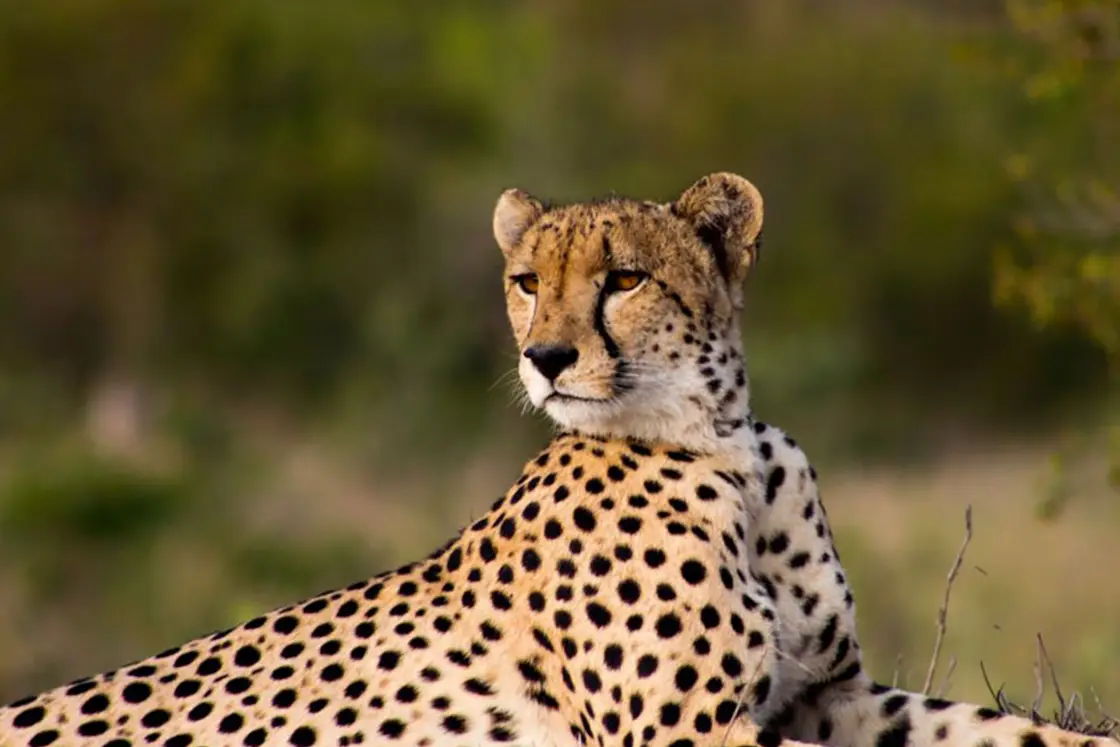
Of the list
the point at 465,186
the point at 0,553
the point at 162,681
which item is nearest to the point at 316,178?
the point at 465,186

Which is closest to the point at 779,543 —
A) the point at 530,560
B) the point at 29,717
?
the point at 530,560

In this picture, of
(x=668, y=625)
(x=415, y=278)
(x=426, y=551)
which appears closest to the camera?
(x=668, y=625)

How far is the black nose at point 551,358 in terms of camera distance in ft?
13.7

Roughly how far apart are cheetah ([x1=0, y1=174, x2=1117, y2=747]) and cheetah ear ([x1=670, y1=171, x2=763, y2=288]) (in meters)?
0.05

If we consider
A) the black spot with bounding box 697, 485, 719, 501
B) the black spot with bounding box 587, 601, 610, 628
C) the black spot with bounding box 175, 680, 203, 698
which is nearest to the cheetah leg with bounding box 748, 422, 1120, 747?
the black spot with bounding box 697, 485, 719, 501

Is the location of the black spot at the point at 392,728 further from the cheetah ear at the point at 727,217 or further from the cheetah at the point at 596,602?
the cheetah ear at the point at 727,217

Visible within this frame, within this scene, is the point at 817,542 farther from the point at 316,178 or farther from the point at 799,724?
the point at 316,178

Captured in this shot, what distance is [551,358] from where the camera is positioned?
417cm

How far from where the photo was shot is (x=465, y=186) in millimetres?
22938

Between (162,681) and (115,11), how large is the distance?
18616 mm

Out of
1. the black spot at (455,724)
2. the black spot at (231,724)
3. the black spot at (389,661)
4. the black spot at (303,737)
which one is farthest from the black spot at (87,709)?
the black spot at (455,724)

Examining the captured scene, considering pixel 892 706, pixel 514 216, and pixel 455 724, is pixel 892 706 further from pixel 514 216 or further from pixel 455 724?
pixel 514 216

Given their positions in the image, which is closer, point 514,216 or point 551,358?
point 551,358

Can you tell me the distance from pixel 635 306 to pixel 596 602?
1.96ft
